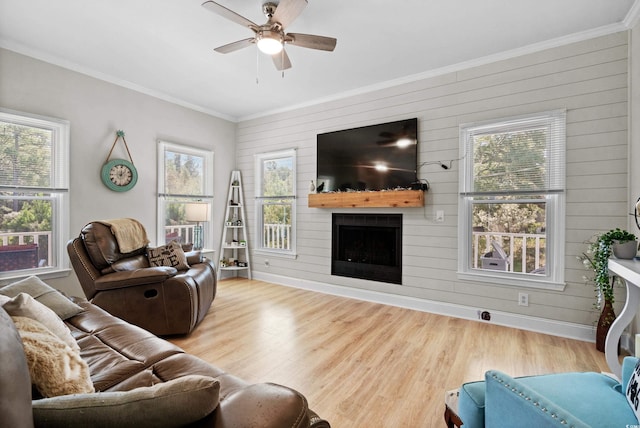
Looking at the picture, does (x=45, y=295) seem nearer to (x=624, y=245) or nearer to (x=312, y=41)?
(x=312, y=41)

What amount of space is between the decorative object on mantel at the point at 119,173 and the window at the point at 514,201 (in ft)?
14.0

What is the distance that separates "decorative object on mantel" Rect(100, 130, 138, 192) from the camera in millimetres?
3850

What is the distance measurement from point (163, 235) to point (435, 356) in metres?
3.98

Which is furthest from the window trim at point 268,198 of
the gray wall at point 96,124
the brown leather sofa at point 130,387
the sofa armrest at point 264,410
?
the sofa armrest at point 264,410

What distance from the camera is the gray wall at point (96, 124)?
3.25m

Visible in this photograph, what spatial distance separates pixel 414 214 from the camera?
12.5 feet

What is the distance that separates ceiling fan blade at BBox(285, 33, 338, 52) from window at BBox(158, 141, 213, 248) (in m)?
2.80

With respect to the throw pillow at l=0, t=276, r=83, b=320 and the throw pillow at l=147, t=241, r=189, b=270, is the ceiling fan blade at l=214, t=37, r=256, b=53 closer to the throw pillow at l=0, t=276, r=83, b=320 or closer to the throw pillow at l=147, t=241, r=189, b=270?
→ the throw pillow at l=147, t=241, r=189, b=270

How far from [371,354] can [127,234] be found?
109 inches

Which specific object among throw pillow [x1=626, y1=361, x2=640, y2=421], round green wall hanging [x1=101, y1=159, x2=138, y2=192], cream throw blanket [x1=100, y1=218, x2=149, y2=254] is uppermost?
round green wall hanging [x1=101, y1=159, x2=138, y2=192]

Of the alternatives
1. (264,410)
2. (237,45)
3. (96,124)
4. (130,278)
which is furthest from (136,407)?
(96,124)

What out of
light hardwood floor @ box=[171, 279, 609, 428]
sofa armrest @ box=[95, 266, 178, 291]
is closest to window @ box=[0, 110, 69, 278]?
sofa armrest @ box=[95, 266, 178, 291]

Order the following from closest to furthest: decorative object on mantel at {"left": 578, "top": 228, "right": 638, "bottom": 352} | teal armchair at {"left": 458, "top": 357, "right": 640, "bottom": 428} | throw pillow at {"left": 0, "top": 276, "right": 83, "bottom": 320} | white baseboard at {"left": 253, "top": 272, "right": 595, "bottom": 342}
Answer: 1. teal armchair at {"left": 458, "top": 357, "right": 640, "bottom": 428}
2. throw pillow at {"left": 0, "top": 276, "right": 83, "bottom": 320}
3. decorative object on mantel at {"left": 578, "top": 228, "right": 638, "bottom": 352}
4. white baseboard at {"left": 253, "top": 272, "right": 595, "bottom": 342}

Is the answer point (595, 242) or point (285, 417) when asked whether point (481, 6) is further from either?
point (285, 417)
